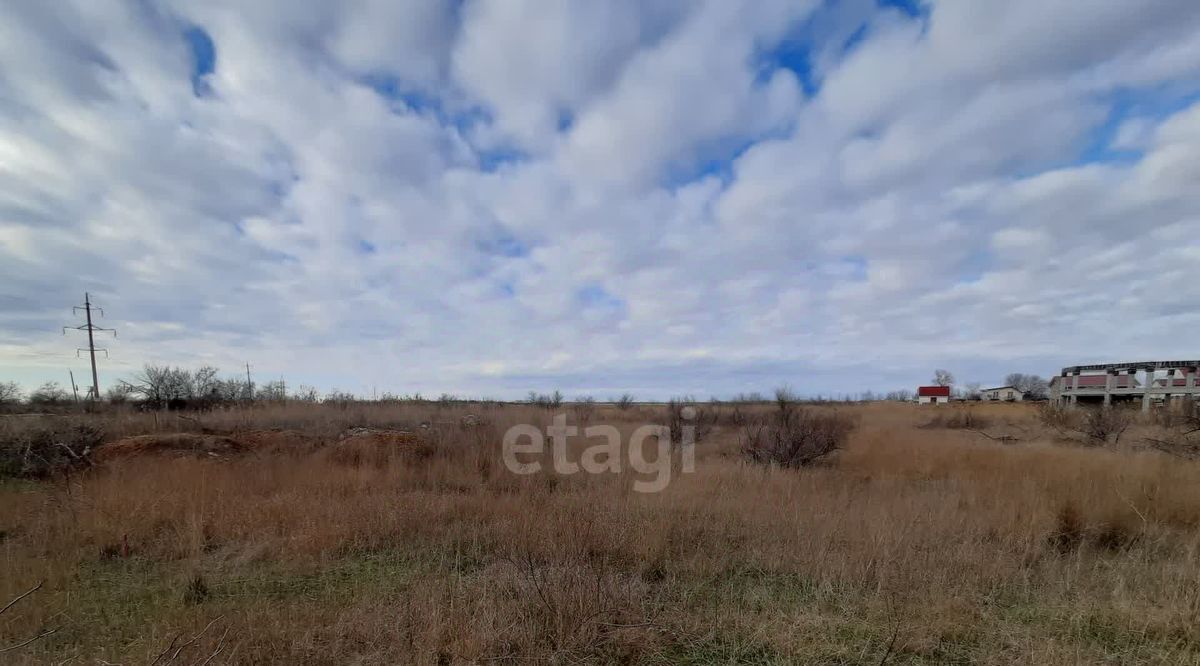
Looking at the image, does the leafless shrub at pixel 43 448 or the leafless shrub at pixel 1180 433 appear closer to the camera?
the leafless shrub at pixel 43 448

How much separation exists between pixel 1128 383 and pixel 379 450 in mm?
40586

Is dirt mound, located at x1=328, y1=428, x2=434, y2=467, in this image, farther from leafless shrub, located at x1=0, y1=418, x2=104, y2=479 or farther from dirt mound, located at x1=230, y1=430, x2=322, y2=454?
Result: leafless shrub, located at x1=0, y1=418, x2=104, y2=479

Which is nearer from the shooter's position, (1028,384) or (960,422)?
(960,422)

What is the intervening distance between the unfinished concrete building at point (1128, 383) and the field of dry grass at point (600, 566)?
22.7m

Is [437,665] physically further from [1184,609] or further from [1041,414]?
[1041,414]

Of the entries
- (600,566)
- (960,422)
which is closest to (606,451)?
(600,566)

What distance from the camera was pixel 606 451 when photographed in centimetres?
1315

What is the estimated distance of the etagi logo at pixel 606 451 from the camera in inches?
398

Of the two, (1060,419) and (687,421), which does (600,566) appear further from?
(1060,419)

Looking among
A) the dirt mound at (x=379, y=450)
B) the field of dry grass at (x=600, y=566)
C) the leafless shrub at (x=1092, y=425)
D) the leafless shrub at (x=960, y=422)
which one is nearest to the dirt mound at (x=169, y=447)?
the field of dry grass at (x=600, y=566)

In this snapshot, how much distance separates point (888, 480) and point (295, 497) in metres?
10.5

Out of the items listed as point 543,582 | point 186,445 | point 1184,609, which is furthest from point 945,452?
point 186,445

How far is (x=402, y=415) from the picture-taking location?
65.0 ft

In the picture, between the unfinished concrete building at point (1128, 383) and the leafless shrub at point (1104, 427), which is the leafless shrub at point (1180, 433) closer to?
the leafless shrub at point (1104, 427)
